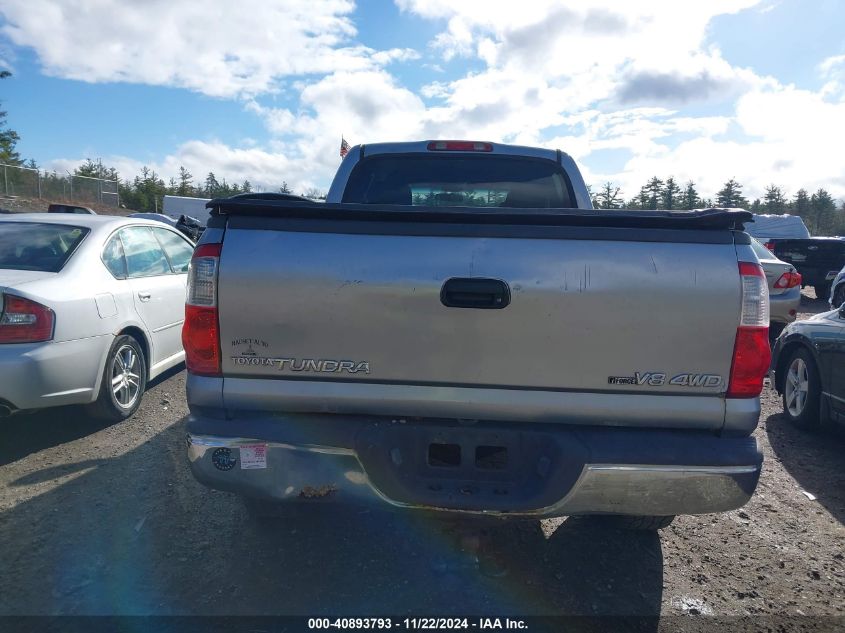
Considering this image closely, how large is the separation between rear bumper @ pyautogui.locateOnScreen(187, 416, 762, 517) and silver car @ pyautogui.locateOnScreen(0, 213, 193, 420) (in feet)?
7.23

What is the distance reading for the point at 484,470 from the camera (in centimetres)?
237

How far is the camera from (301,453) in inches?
91.0

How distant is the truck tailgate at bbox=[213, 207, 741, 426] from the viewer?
2.21 metres

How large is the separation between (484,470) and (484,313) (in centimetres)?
66

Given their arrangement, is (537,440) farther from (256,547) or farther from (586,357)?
(256,547)

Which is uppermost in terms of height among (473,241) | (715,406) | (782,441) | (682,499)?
(473,241)

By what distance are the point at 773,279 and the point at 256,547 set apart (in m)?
7.99

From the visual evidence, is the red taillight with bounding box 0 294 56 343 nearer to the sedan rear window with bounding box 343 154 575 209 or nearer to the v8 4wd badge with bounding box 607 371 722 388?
the sedan rear window with bounding box 343 154 575 209

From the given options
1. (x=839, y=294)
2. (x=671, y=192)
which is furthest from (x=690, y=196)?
(x=839, y=294)

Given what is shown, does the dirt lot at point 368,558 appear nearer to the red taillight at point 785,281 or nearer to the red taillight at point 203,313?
the red taillight at point 203,313

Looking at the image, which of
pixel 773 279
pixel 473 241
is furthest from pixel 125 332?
pixel 773 279

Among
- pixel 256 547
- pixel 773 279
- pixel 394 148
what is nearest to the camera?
pixel 256 547

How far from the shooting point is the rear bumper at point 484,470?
2.23 metres

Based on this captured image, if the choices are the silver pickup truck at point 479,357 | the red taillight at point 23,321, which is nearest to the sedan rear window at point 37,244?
the red taillight at point 23,321
